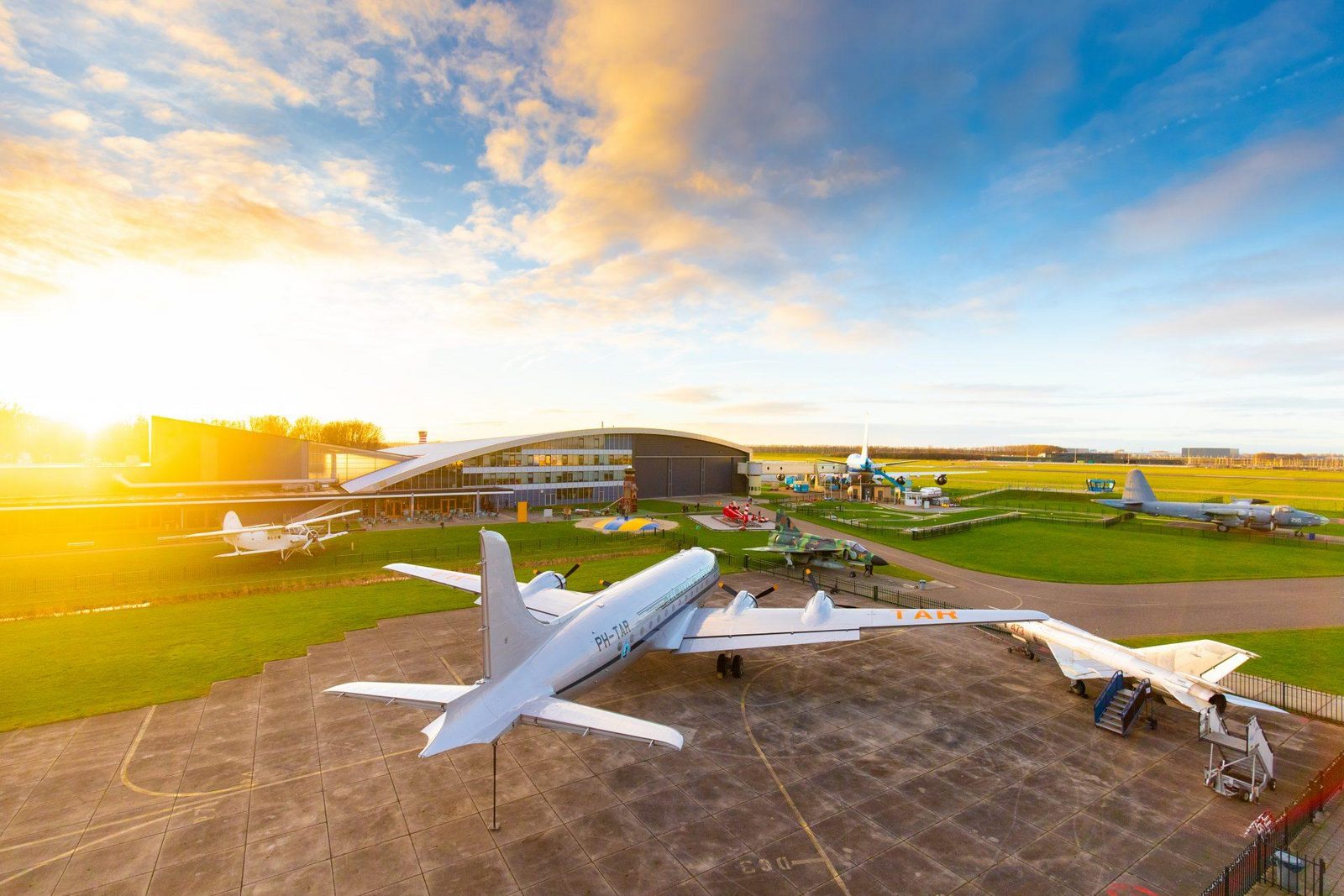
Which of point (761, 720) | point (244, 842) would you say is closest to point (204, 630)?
point (244, 842)

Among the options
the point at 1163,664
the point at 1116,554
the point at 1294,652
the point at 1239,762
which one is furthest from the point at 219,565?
the point at 1116,554

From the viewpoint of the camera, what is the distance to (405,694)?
13.0m

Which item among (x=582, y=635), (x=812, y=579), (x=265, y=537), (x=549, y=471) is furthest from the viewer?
(x=549, y=471)

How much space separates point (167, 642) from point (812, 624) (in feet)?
97.6

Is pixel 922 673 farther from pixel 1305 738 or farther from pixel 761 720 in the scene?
pixel 1305 738

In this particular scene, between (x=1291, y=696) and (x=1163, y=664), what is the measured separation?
18.1 feet

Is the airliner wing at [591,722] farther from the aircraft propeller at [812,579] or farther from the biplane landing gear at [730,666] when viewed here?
the aircraft propeller at [812,579]

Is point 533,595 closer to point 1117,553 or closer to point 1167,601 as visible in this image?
point 1167,601

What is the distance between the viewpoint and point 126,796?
14234mm

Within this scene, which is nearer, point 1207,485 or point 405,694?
point 405,694

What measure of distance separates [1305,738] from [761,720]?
18351 millimetres

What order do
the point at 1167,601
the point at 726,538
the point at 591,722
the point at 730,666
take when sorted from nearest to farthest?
1. the point at 591,722
2. the point at 730,666
3. the point at 1167,601
4. the point at 726,538

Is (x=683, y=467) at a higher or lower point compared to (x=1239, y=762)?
higher

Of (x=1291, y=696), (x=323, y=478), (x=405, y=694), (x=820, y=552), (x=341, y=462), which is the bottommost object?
(x=1291, y=696)
